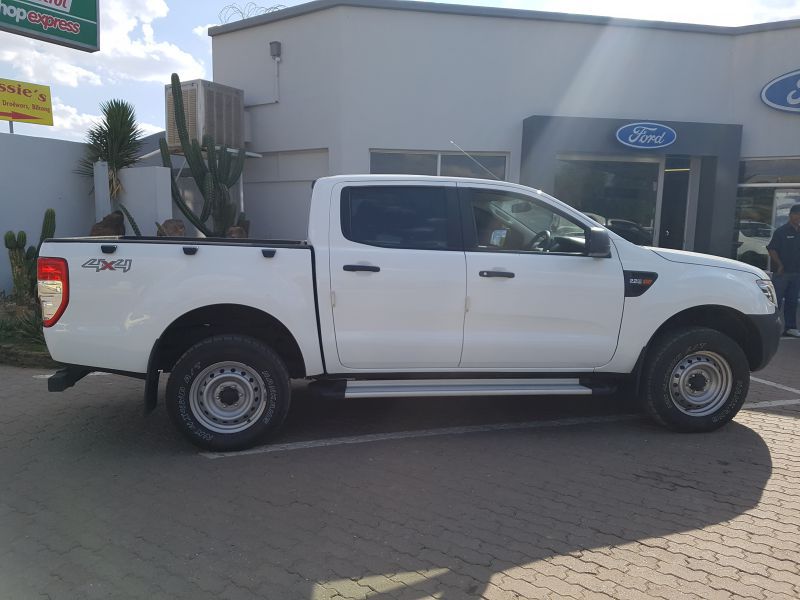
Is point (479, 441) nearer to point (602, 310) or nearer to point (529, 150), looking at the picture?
A: point (602, 310)

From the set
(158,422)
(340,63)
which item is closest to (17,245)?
(158,422)

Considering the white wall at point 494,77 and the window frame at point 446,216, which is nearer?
the window frame at point 446,216

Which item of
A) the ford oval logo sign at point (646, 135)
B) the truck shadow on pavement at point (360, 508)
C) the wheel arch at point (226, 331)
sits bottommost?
the truck shadow on pavement at point (360, 508)

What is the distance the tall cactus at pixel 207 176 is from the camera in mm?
11461

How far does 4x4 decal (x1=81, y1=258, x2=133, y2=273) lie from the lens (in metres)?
4.32

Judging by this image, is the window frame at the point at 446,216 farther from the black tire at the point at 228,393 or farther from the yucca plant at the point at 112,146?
the yucca plant at the point at 112,146

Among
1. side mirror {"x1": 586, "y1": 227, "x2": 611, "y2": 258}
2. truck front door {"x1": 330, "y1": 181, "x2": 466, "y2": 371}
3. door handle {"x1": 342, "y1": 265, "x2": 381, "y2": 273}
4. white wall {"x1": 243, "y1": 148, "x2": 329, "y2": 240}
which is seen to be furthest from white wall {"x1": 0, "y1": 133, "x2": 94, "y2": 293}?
side mirror {"x1": 586, "y1": 227, "x2": 611, "y2": 258}

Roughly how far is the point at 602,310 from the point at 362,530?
2505 millimetres

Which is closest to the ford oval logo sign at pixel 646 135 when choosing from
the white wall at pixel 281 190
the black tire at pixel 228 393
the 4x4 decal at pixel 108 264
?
the white wall at pixel 281 190

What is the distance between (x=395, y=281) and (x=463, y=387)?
3.23ft

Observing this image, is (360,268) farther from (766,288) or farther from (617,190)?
(617,190)

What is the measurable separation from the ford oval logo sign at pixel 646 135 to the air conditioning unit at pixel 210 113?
24.6 ft

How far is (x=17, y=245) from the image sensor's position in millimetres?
8875

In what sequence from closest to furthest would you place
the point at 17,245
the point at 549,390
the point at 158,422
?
the point at 549,390 → the point at 158,422 → the point at 17,245
